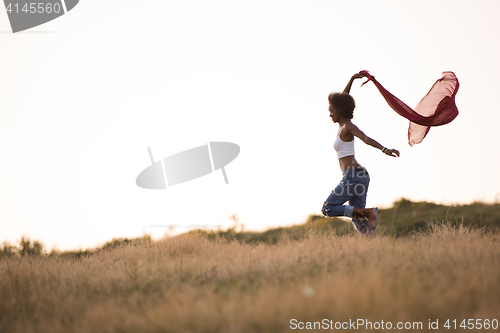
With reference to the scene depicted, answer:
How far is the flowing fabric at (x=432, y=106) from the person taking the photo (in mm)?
6480

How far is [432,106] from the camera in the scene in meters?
6.62

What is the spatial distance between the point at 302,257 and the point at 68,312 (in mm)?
2769

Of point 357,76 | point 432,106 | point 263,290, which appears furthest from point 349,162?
point 263,290

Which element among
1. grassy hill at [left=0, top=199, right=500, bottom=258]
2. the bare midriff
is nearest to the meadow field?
the bare midriff

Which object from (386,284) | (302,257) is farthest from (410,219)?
(386,284)

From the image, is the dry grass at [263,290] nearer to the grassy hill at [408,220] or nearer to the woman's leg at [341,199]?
the woman's leg at [341,199]

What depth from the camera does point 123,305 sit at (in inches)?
136

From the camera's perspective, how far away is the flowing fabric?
21.3ft

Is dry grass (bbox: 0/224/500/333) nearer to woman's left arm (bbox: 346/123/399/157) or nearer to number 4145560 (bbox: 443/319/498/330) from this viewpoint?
number 4145560 (bbox: 443/319/498/330)

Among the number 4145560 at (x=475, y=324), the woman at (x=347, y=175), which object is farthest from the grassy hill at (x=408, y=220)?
the number 4145560 at (x=475, y=324)

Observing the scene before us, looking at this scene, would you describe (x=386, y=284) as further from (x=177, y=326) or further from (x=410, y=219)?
(x=410, y=219)

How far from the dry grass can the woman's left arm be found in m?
1.36

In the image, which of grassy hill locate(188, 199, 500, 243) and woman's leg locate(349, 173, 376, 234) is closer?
woman's leg locate(349, 173, 376, 234)

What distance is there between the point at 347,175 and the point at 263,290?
8.98ft
